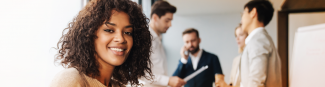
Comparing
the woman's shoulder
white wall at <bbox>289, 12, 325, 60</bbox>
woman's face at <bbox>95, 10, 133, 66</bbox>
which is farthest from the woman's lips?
white wall at <bbox>289, 12, 325, 60</bbox>

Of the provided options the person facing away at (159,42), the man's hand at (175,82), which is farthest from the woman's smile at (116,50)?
the man's hand at (175,82)

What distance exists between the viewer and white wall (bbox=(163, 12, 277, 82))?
1765 mm

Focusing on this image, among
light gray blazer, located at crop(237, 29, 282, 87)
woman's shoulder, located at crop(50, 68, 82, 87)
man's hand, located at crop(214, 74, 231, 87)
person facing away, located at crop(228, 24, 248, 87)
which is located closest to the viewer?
woman's shoulder, located at crop(50, 68, 82, 87)

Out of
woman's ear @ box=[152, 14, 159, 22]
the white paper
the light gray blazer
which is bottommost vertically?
the white paper

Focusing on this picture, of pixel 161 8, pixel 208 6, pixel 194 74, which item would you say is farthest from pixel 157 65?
pixel 208 6

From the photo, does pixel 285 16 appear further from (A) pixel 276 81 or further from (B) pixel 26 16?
(B) pixel 26 16

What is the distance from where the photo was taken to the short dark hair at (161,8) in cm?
184

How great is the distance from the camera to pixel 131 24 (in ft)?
2.93

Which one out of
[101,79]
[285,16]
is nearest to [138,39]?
[101,79]

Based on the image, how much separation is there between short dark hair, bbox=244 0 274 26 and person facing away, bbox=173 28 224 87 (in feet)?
1.57

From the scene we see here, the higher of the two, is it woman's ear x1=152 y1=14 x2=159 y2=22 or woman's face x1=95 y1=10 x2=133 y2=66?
woman's ear x1=152 y1=14 x2=159 y2=22

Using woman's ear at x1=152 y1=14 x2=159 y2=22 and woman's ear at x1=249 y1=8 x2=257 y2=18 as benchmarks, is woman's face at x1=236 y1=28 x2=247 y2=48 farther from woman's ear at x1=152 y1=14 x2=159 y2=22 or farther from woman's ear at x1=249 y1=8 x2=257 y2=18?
woman's ear at x1=152 y1=14 x2=159 y2=22

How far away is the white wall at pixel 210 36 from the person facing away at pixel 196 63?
0.03 m

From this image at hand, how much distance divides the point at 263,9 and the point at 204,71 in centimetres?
64
